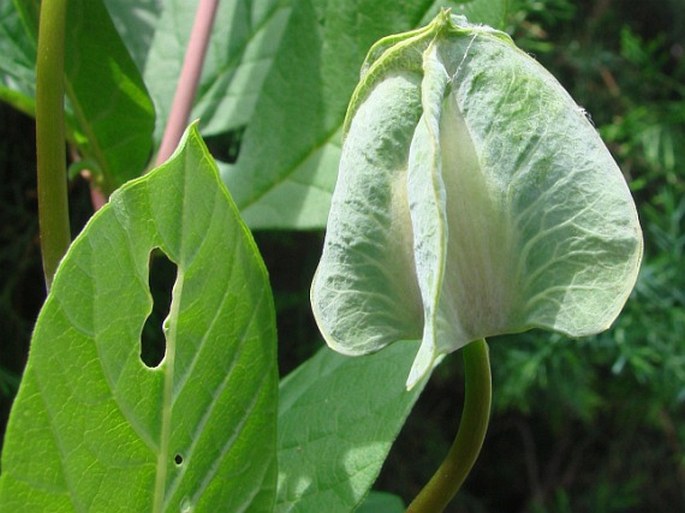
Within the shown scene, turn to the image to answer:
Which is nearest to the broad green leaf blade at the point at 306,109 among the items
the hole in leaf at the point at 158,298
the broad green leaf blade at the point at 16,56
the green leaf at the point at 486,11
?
the green leaf at the point at 486,11

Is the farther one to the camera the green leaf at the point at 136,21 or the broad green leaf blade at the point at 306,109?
the green leaf at the point at 136,21

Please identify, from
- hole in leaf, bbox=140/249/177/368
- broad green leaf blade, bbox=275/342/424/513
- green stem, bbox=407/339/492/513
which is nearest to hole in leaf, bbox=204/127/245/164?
hole in leaf, bbox=140/249/177/368

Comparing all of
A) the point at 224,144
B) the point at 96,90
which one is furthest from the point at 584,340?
the point at 96,90

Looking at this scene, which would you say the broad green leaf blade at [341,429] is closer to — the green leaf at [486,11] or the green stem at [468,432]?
the green stem at [468,432]

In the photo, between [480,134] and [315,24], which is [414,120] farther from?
[315,24]

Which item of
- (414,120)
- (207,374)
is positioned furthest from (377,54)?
(207,374)

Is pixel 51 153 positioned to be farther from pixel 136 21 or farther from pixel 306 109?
pixel 136 21

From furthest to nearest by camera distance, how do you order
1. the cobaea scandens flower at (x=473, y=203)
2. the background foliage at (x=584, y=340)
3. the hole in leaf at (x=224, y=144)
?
1. the background foliage at (x=584, y=340)
2. the hole in leaf at (x=224, y=144)
3. the cobaea scandens flower at (x=473, y=203)
